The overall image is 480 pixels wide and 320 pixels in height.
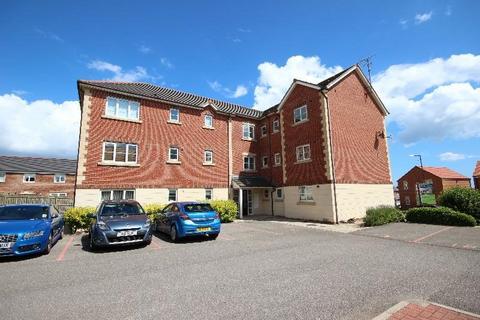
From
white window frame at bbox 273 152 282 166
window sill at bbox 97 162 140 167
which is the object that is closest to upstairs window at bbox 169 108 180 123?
window sill at bbox 97 162 140 167

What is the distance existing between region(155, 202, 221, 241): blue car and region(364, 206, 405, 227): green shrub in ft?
32.2

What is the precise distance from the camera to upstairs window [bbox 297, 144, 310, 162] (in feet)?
66.4

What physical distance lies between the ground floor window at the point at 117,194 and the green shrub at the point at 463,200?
2191cm

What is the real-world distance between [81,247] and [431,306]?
36.7 ft

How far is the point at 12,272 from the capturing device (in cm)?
711

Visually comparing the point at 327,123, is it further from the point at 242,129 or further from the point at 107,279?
the point at 107,279

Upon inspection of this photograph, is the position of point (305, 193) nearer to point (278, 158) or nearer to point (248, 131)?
point (278, 158)

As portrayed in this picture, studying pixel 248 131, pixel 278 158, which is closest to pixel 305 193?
pixel 278 158

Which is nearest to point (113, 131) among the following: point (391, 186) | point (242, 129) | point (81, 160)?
point (81, 160)

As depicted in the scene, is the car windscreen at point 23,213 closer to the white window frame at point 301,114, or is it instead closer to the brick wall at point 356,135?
the brick wall at point 356,135

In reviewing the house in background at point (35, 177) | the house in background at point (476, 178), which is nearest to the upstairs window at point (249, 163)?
the house in background at point (35, 177)

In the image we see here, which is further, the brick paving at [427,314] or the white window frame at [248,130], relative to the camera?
the white window frame at [248,130]

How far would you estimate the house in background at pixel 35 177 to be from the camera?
118ft

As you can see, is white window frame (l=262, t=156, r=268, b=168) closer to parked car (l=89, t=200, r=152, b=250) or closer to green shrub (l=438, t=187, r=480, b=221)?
green shrub (l=438, t=187, r=480, b=221)
